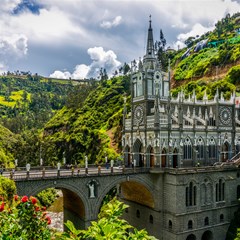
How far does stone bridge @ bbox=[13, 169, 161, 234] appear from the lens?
116ft

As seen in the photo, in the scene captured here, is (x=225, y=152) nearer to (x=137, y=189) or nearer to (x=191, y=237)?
(x=191, y=237)

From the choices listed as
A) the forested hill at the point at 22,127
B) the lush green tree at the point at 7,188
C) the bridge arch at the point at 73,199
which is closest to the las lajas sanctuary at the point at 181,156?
the bridge arch at the point at 73,199

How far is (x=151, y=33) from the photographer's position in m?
51.0

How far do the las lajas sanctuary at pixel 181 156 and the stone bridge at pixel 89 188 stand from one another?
25.7 inches

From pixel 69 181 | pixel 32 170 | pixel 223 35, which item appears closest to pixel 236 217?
pixel 69 181

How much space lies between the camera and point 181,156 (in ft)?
148

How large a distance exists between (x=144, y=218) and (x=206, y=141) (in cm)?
1499

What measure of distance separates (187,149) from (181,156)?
5.41 feet

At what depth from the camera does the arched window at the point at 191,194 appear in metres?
41.9

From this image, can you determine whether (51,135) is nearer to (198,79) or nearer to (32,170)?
(198,79)

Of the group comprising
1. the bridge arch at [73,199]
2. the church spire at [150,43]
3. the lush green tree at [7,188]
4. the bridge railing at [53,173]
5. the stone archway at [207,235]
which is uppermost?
the church spire at [150,43]

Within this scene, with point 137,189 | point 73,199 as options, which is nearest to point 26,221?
point 73,199

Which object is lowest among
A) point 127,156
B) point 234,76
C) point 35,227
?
point 35,227

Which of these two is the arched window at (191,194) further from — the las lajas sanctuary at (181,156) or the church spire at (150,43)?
the church spire at (150,43)
